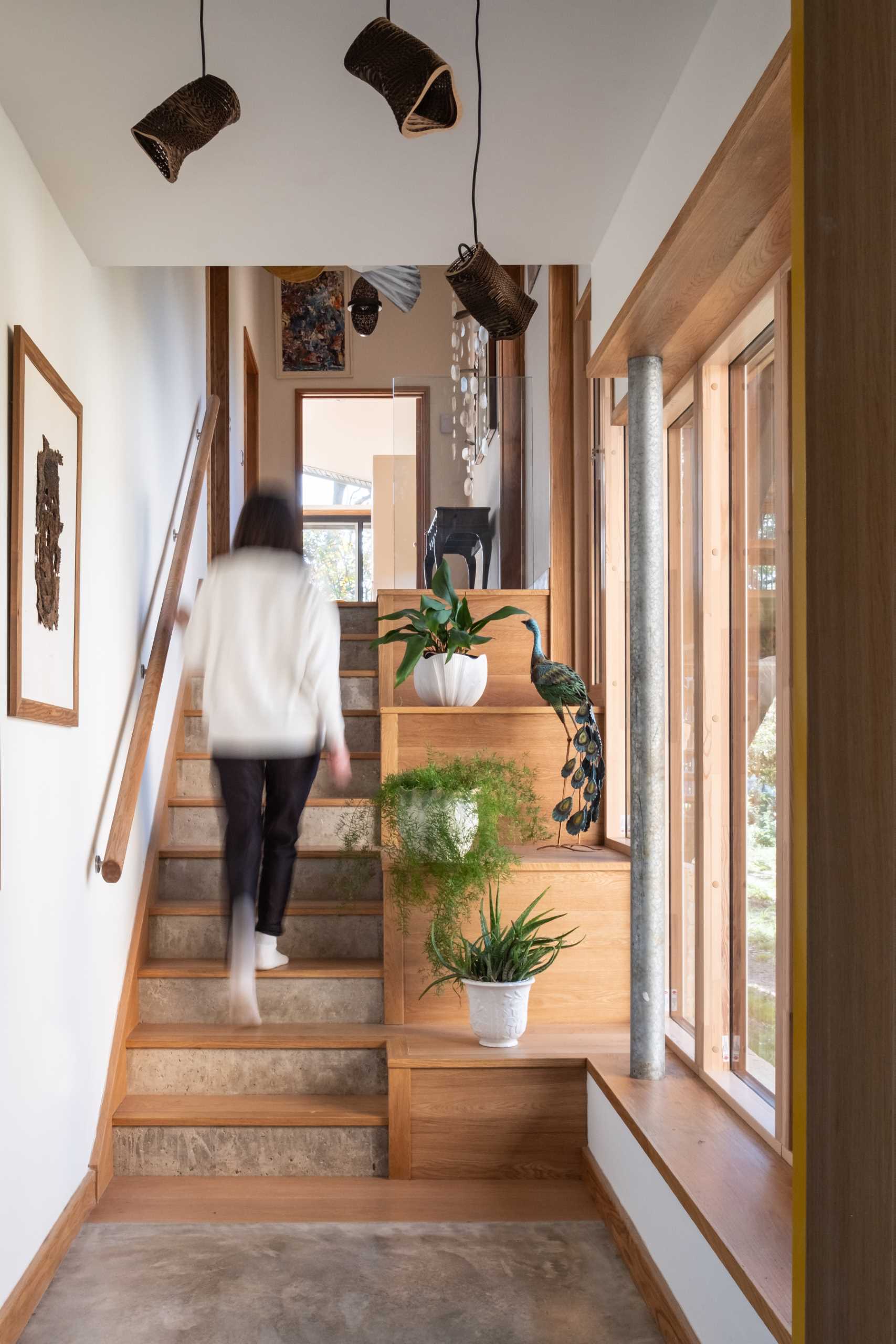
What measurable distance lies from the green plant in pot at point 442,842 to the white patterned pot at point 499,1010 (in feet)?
0.62

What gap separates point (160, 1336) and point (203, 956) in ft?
4.85

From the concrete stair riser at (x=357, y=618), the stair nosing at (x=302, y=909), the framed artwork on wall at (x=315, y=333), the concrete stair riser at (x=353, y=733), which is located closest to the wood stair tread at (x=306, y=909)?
the stair nosing at (x=302, y=909)

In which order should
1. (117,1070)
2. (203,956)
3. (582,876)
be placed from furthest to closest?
(203,956)
(582,876)
(117,1070)

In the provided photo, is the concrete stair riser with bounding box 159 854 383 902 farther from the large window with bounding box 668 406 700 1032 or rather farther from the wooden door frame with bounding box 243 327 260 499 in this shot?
the wooden door frame with bounding box 243 327 260 499

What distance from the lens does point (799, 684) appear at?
104cm

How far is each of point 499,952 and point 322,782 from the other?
1362 millimetres

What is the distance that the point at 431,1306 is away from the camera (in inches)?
90.7

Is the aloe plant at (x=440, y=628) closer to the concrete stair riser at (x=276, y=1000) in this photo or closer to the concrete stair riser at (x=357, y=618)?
the concrete stair riser at (x=276, y=1000)

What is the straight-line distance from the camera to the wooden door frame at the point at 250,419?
656 cm

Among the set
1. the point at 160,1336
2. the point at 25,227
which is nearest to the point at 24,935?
the point at 160,1336

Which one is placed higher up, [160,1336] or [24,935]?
[24,935]

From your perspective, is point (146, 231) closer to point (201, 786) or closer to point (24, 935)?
point (24, 935)

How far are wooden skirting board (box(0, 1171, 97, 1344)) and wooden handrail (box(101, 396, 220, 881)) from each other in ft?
2.31

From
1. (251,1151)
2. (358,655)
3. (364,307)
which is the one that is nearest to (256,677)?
(251,1151)
